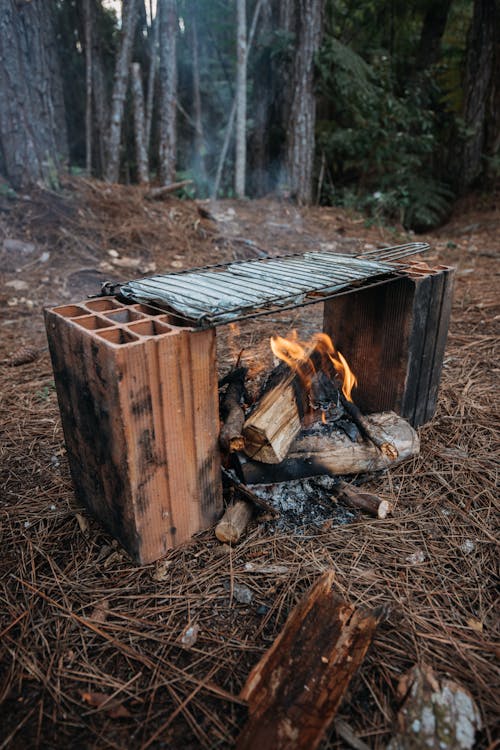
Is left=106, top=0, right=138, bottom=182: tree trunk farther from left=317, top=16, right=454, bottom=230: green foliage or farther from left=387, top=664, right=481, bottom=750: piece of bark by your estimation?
left=387, top=664, right=481, bottom=750: piece of bark

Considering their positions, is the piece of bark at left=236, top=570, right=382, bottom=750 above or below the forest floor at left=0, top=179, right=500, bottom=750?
above

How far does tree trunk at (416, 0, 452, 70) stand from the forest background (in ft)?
0.07

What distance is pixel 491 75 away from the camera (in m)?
9.30

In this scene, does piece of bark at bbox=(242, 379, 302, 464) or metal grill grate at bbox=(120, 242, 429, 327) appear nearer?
metal grill grate at bbox=(120, 242, 429, 327)

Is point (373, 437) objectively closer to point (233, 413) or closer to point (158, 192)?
point (233, 413)

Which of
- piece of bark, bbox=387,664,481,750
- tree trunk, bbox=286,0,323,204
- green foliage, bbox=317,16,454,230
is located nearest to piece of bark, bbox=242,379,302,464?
piece of bark, bbox=387,664,481,750

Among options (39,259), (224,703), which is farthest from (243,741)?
(39,259)

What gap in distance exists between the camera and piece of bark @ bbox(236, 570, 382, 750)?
1.54 meters

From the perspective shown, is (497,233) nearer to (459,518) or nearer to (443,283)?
(443,283)

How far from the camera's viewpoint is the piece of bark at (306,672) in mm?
1542

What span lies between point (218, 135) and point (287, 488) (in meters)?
13.5

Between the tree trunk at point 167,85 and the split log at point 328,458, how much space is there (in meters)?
8.03

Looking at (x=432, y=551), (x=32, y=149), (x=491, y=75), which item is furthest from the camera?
(x=491, y=75)

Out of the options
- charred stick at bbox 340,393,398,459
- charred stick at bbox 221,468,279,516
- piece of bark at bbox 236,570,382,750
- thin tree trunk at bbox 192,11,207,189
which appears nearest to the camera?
piece of bark at bbox 236,570,382,750
